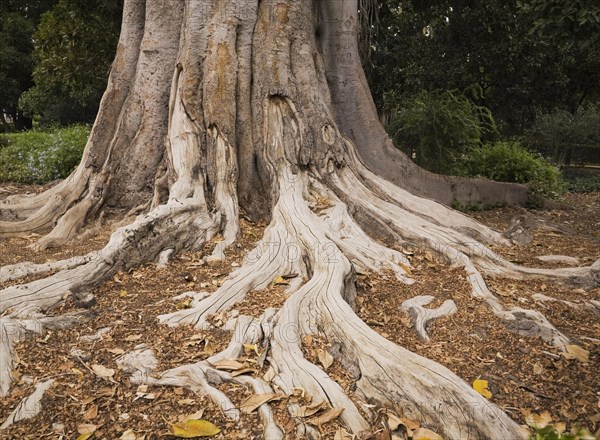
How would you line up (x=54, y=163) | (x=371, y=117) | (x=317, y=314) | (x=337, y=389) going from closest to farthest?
(x=337, y=389) < (x=317, y=314) < (x=371, y=117) < (x=54, y=163)

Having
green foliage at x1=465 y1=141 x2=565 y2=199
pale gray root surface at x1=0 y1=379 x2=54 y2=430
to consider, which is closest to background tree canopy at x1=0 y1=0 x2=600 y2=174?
green foliage at x1=465 y1=141 x2=565 y2=199

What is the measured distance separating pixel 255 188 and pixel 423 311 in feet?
8.96

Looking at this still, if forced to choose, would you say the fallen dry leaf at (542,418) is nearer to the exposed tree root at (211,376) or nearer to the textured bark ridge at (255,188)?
the textured bark ridge at (255,188)

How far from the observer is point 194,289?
4352 mm

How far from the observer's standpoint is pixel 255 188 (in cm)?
607

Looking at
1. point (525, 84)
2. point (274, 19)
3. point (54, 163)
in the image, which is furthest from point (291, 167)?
point (525, 84)

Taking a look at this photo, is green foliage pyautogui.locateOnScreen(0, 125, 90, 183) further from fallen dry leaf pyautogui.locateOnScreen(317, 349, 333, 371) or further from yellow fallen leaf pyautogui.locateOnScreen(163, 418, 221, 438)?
yellow fallen leaf pyautogui.locateOnScreen(163, 418, 221, 438)

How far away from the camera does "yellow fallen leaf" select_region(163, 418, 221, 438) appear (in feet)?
8.74

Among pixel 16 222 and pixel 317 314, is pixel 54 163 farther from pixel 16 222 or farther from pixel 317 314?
pixel 317 314

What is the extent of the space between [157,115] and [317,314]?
12.7 ft

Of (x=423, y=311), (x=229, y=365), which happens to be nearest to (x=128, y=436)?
(x=229, y=365)

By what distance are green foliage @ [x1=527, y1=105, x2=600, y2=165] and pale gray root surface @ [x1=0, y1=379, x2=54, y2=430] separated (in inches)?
638

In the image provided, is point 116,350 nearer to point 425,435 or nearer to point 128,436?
point 128,436

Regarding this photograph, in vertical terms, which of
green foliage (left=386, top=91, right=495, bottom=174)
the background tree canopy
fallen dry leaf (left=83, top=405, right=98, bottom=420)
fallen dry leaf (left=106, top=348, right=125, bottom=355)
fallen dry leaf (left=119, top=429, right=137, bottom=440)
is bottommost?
fallen dry leaf (left=119, top=429, right=137, bottom=440)
